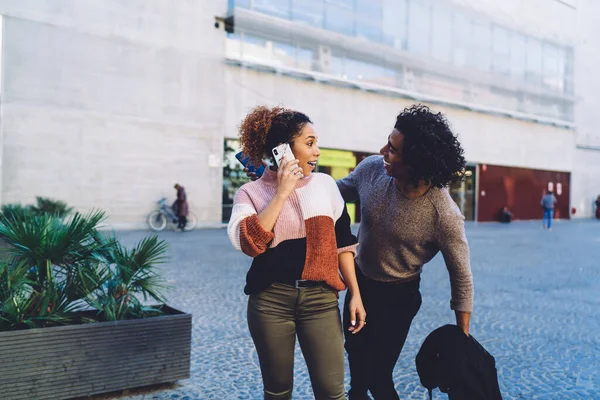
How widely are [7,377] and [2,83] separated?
15536 millimetres

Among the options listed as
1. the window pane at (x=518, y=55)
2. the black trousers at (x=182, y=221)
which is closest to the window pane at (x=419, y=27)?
the window pane at (x=518, y=55)

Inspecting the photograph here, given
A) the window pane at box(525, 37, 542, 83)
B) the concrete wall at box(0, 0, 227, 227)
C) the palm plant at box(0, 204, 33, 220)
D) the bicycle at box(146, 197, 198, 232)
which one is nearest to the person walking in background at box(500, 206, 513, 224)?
the window pane at box(525, 37, 542, 83)

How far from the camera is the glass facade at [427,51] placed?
21.2 m

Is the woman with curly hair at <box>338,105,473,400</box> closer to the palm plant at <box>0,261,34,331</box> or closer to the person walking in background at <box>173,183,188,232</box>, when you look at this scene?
the palm plant at <box>0,261,34,331</box>

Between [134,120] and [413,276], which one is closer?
[413,276]

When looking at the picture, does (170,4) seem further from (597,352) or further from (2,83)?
(597,352)

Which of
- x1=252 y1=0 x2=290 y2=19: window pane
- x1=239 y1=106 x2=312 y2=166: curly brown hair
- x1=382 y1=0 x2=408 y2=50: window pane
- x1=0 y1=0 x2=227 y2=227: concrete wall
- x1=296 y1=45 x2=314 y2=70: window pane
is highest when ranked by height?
x1=382 y1=0 x2=408 y2=50: window pane

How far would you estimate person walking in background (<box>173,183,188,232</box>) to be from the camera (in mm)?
17938

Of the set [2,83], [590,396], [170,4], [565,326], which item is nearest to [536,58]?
[170,4]

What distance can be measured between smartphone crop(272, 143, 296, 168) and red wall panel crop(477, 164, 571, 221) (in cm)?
2739

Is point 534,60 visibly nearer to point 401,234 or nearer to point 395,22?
point 395,22

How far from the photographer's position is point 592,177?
35.2m

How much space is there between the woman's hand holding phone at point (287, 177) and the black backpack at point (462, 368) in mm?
1005

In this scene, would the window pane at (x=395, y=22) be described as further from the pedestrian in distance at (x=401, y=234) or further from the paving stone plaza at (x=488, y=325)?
the pedestrian in distance at (x=401, y=234)
